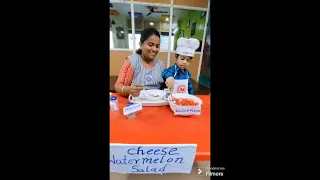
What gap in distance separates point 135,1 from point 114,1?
1.06 feet

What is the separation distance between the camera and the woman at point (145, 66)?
3.75 ft

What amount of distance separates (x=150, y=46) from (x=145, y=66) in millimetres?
175

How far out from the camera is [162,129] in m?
0.61

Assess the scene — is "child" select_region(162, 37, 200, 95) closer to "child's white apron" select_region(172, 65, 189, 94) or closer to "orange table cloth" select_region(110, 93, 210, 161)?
"child's white apron" select_region(172, 65, 189, 94)

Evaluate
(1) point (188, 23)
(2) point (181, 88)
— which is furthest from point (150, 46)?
(1) point (188, 23)

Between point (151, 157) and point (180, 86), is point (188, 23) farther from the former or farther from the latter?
point (151, 157)

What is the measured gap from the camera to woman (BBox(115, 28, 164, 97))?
1.14 metres

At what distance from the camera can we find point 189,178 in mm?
620

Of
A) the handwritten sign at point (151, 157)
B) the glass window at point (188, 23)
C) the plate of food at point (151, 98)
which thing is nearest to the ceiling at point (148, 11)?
Answer: the glass window at point (188, 23)

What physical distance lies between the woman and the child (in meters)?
0.21

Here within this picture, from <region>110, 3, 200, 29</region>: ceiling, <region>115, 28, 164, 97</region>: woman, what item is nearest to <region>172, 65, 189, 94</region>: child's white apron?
<region>115, 28, 164, 97</region>: woman
